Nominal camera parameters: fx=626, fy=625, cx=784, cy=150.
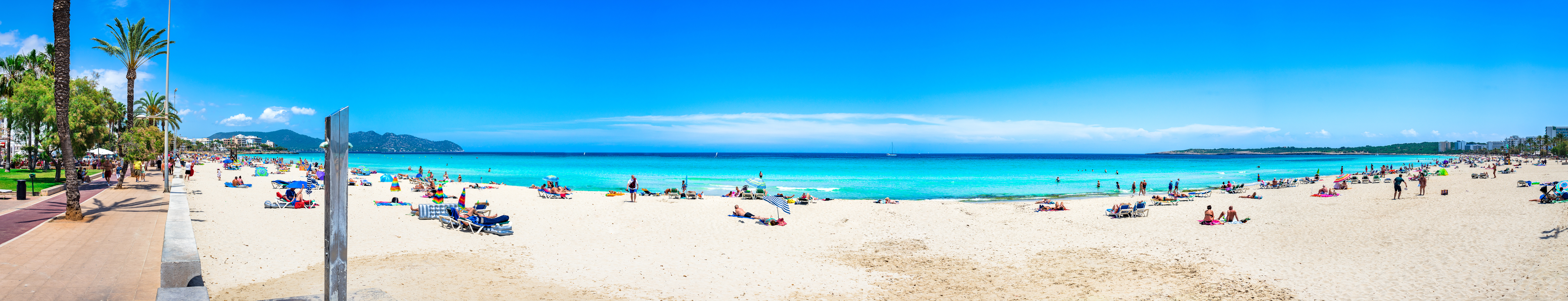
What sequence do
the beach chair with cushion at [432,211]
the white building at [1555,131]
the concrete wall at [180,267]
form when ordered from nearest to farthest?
the concrete wall at [180,267], the beach chair with cushion at [432,211], the white building at [1555,131]

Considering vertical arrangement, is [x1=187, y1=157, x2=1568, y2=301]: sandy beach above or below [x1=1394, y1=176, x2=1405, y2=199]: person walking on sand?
below

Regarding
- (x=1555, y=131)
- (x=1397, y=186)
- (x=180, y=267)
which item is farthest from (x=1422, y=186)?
(x=1555, y=131)

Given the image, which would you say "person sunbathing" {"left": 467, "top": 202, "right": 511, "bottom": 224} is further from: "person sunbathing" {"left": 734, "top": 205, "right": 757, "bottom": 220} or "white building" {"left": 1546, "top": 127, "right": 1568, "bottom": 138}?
"white building" {"left": 1546, "top": 127, "right": 1568, "bottom": 138}

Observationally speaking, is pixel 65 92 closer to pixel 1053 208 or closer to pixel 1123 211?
pixel 1123 211

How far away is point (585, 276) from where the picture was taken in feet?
28.1

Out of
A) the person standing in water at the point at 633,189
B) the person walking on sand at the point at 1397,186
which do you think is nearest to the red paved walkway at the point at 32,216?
the person standing in water at the point at 633,189

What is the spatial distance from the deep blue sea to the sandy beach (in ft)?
42.3

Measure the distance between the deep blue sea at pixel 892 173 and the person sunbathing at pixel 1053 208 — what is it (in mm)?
6694

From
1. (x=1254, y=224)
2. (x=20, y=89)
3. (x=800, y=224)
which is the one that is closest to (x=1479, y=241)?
(x=1254, y=224)

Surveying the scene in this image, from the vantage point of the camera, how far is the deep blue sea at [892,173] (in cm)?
3594

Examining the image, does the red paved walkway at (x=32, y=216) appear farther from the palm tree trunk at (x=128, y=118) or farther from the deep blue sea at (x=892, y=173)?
the deep blue sea at (x=892, y=173)

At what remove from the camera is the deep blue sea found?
35.9 meters

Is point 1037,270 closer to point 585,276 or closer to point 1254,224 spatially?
point 585,276

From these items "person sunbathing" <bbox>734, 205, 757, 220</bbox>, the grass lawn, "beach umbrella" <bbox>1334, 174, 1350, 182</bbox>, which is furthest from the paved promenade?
"beach umbrella" <bbox>1334, 174, 1350, 182</bbox>
